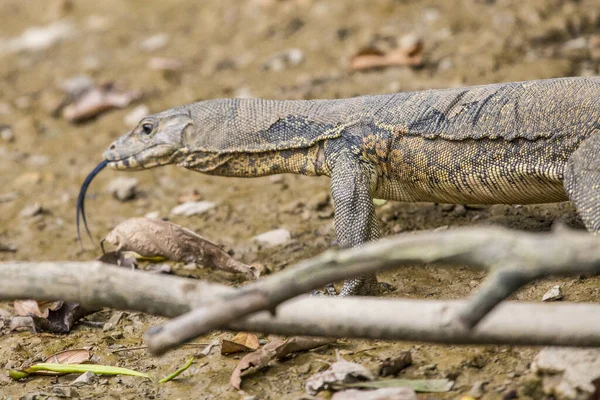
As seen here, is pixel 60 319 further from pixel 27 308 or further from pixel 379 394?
pixel 379 394

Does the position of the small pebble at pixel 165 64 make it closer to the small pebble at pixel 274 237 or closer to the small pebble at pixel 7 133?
the small pebble at pixel 7 133

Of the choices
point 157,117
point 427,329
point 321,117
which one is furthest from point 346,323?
point 157,117

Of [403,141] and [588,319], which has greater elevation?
[403,141]

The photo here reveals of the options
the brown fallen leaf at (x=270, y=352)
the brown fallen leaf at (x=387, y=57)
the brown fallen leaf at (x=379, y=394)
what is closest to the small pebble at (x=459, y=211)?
the brown fallen leaf at (x=270, y=352)

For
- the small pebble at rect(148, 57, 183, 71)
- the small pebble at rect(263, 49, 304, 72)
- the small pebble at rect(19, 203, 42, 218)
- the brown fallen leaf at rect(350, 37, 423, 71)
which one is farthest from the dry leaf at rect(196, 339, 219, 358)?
the small pebble at rect(148, 57, 183, 71)

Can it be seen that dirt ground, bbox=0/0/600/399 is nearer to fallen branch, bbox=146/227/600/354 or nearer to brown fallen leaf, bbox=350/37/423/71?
brown fallen leaf, bbox=350/37/423/71

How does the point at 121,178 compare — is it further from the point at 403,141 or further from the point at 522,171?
the point at 522,171
